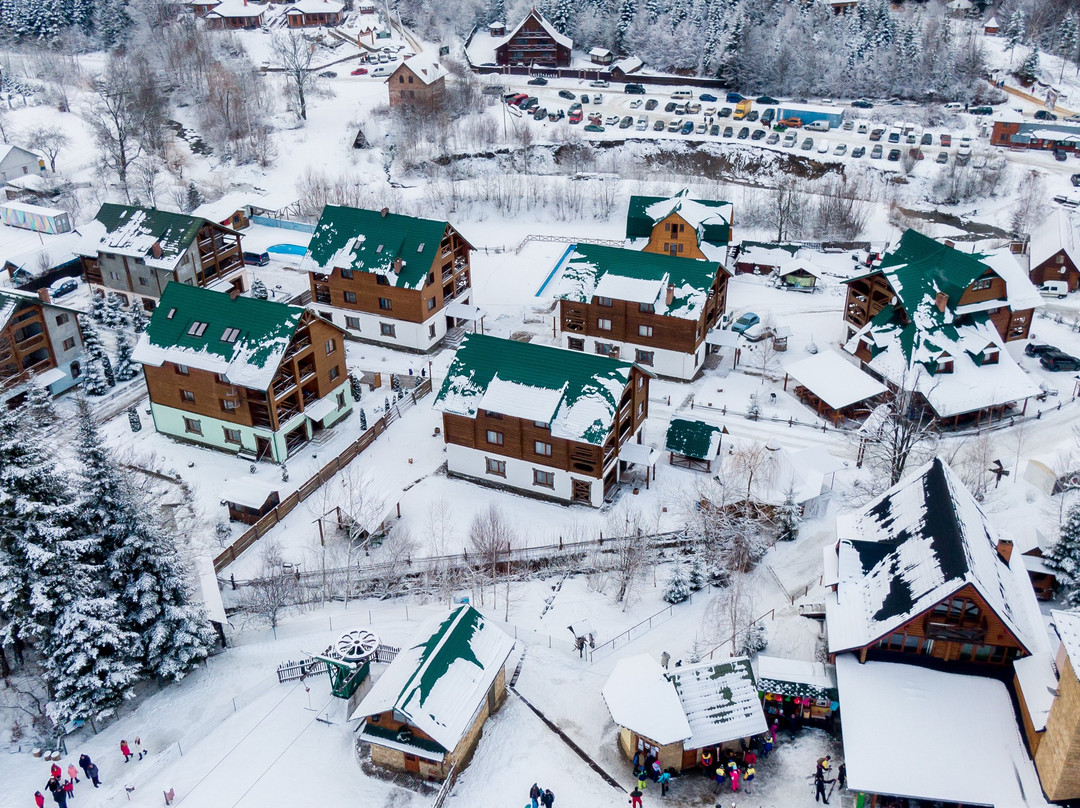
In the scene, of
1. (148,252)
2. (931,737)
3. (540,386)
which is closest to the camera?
(931,737)

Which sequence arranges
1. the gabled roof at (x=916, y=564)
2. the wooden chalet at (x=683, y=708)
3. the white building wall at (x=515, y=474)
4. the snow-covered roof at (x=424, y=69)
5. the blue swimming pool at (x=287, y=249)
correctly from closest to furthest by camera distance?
the wooden chalet at (x=683, y=708) → the gabled roof at (x=916, y=564) → the white building wall at (x=515, y=474) → the blue swimming pool at (x=287, y=249) → the snow-covered roof at (x=424, y=69)

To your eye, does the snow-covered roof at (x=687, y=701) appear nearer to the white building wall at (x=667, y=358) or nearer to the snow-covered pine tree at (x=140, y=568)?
the snow-covered pine tree at (x=140, y=568)

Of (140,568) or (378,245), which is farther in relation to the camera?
(378,245)

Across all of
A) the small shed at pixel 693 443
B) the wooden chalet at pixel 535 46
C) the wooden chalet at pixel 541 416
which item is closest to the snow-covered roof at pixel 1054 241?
the small shed at pixel 693 443

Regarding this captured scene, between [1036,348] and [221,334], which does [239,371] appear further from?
[1036,348]

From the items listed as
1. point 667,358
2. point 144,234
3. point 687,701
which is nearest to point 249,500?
point 687,701

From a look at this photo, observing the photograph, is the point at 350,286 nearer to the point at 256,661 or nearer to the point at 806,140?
the point at 256,661
